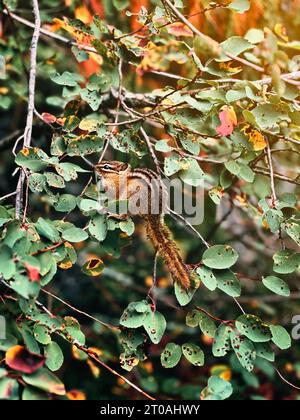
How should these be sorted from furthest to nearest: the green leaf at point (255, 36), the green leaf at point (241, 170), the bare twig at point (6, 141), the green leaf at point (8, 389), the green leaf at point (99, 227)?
1. the bare twig at point (6, 141)
2. the green leaf at point (255, 36)
3. the green leaf at point (241, 170)
4. the green leaf at point (99, 227)
5. the green leaf at point (8, 389)

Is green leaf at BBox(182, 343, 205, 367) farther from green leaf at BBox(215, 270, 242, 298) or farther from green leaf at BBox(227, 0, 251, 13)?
green leaf at BBox(227, 0, 251, 13)

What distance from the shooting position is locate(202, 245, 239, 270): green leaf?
36.1 inches

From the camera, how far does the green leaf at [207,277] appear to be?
90 centimetres

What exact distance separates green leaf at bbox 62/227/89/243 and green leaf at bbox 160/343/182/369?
0.85 ft

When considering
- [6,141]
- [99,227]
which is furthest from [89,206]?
[6,141]

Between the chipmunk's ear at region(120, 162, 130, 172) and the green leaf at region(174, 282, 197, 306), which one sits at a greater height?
the chipmunk's ear at region(120, 162, 130, 172)

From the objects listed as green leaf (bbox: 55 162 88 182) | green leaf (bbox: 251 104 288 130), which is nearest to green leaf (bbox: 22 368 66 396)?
green leaf (bbox: 55 162 88 182)

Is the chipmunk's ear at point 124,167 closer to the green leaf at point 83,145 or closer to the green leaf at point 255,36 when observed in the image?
the green leaf at point 83,145

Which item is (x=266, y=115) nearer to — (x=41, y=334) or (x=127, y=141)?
(x=127, y=141)

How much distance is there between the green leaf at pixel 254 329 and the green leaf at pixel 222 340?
0.08 ft

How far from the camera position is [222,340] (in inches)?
35.9

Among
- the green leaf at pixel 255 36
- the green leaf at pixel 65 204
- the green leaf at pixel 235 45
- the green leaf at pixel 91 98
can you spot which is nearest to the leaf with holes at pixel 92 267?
the green leaf at pixel 65 204

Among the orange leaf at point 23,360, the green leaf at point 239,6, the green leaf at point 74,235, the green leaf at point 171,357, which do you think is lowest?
the green leaf at point 171,357
